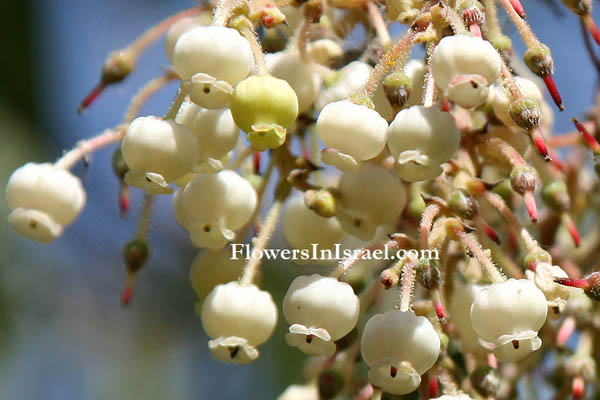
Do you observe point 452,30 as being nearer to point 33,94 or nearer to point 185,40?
point 185,40

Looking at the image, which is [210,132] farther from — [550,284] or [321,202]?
[550,284]

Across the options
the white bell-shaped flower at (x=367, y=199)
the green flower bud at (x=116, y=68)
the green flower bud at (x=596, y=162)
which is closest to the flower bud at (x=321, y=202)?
the white bell-shaped flower at (x=367, y=199)

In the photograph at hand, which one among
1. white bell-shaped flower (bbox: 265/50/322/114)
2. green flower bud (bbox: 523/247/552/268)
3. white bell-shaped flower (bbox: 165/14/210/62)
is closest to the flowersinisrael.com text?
green flower bud (bbox: 523/247/552/268)

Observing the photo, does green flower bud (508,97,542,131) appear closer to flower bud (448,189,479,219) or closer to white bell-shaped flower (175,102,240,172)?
flower bud (448,189,479,219)

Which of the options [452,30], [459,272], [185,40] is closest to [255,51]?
[185,40]

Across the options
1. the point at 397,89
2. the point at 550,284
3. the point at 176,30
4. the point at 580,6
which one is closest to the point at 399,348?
the point at 550,284

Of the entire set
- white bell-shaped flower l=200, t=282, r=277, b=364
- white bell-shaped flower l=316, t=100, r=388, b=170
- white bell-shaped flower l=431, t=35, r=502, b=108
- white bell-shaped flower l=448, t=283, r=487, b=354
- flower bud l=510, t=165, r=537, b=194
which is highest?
white bell-shaped flower l=431, t=35, r=502, b=108
